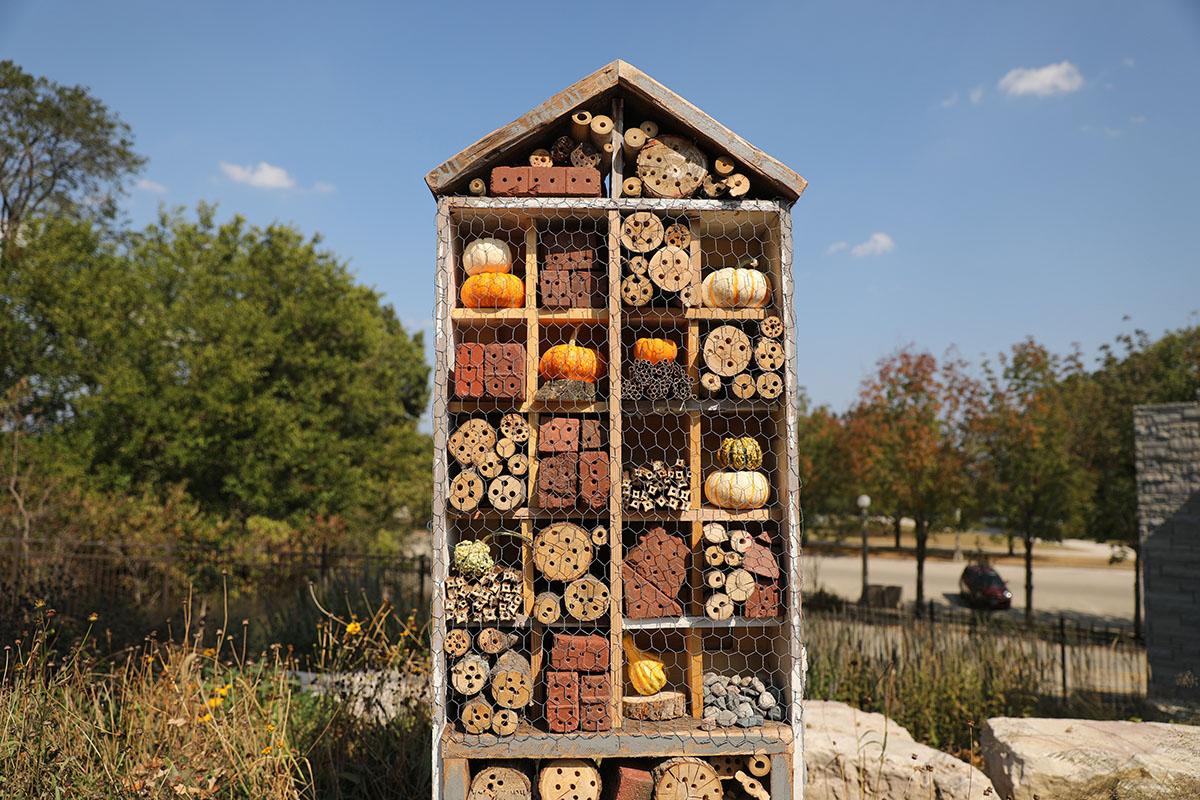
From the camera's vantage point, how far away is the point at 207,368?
12.7 m

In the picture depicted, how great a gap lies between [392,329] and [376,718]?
21.7 m

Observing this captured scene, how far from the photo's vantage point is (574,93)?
3.51m

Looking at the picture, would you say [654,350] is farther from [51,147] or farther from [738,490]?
[51,147]

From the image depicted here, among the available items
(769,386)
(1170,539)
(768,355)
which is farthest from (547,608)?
(1170,539)

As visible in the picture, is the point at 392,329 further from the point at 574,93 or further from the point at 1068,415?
the point at 574,93

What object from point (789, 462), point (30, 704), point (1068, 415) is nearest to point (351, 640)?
point (30, 704)

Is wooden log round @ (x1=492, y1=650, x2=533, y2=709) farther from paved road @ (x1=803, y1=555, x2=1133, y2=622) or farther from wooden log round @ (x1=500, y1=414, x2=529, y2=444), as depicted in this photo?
paved road @ (x1=803, y1=555, x2=1133, y2=622)

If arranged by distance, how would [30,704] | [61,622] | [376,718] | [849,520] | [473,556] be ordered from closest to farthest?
1. [473,556]
2. [30,704]
3. [376,718]
4. [61,622]
5. [849,520]

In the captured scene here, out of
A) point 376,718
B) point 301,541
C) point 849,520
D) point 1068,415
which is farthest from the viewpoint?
point 849,520

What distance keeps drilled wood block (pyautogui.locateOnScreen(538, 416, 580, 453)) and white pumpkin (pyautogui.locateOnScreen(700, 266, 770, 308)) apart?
3.05 feet

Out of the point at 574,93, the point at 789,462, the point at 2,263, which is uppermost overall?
the point at 2,263

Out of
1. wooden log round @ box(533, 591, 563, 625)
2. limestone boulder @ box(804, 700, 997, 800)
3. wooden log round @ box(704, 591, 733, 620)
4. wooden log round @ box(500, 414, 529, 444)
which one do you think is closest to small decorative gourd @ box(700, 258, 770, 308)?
wooden log round @ box(500, 414, 529, 444)

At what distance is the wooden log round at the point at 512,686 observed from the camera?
3.32 meters

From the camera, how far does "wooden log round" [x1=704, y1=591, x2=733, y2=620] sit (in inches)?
136
